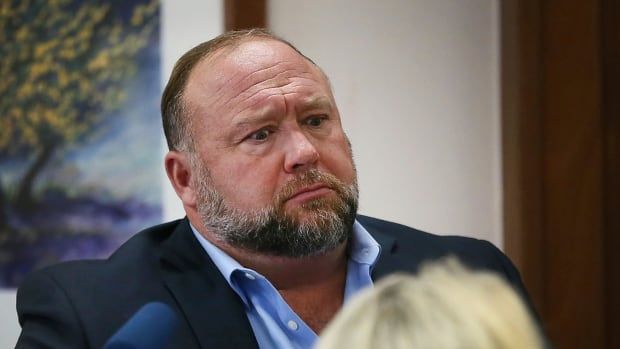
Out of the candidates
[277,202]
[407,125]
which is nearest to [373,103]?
[407,125]

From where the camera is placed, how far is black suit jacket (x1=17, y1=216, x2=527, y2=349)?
127 centimetres

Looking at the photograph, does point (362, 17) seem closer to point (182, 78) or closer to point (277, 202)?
point (182, 78)

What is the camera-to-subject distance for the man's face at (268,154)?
1.32m

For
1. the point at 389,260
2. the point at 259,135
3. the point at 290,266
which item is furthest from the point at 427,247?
the point at 259,135

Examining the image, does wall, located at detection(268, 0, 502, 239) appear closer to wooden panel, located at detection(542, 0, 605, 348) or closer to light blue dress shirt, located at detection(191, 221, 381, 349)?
wooden panel, located at detection(542, 0, 605, 348)

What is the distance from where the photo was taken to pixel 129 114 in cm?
187

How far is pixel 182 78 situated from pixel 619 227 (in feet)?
3.41

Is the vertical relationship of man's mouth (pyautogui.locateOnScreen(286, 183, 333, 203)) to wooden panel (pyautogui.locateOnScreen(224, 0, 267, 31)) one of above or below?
below

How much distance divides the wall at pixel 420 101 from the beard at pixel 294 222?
529mm

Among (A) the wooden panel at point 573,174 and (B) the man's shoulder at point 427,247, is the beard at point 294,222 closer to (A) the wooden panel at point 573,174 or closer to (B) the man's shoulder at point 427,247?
(B) the man's shoulder at point 427,247

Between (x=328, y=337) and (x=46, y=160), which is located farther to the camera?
(x=46, y=160)

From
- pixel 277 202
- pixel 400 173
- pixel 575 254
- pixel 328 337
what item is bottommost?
pixel 575 254

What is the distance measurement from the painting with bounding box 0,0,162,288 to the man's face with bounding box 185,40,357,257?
0.48 m

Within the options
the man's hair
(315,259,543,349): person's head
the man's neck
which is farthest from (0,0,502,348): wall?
(315,259,543,349): person's head
